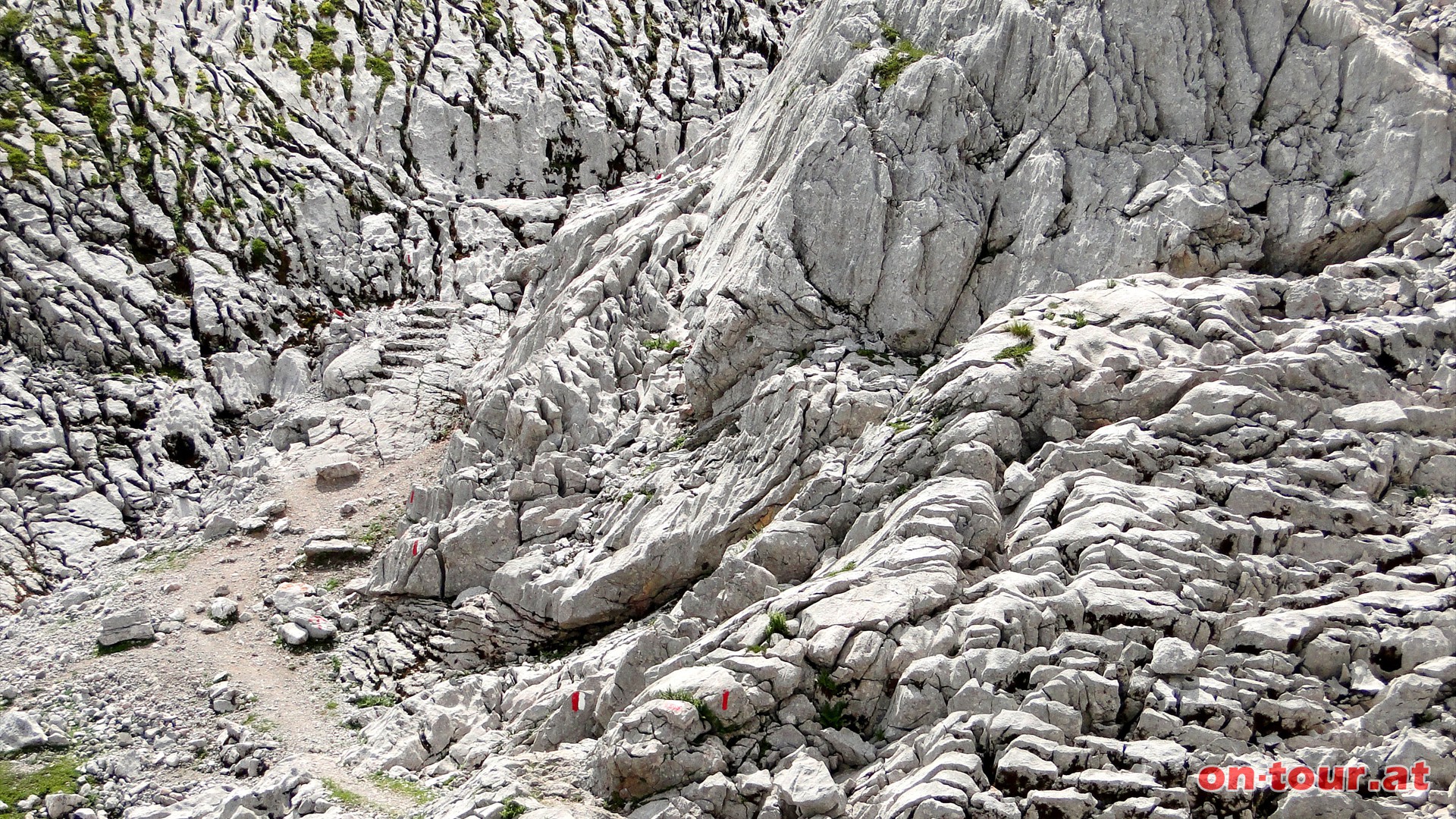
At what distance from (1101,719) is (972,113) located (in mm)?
19969

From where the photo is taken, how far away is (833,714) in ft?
59.9

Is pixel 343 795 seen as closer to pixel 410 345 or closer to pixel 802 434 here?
pixel 802 434

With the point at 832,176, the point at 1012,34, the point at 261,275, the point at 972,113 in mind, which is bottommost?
the point at 261,275

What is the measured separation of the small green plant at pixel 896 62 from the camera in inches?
1192

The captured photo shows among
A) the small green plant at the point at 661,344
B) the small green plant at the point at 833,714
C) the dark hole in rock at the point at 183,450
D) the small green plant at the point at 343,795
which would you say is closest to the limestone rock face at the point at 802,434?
the small green plant at the point at 833,714

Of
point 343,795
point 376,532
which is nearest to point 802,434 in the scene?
point 343,795

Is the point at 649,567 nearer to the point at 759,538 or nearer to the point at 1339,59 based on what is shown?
the point at 759,538

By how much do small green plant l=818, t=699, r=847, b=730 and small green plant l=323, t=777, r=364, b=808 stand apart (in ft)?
39.8

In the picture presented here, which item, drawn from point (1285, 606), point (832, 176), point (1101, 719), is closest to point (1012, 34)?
point (832, 176)

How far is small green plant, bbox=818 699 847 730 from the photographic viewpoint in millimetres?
18188

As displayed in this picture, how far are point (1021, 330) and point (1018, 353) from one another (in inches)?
30.5

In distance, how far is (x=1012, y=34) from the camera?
29516 mm

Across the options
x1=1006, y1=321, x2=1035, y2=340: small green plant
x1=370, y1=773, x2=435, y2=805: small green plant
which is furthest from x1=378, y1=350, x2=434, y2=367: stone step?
x1=1006, y1=321, x2=1035, y2=340: small green plant

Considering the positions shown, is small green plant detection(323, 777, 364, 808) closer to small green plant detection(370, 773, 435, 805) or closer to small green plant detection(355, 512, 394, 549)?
small green plant detection(370, 773, 435, 805)
